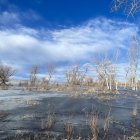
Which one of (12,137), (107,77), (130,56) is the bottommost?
(12,137)

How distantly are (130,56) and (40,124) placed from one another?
169ft

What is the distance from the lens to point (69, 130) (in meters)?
12.6

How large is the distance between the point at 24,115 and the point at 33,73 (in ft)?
158

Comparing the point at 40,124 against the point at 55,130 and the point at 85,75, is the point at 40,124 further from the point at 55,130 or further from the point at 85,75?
the point at 85,75

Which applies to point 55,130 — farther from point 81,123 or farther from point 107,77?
point 107,77

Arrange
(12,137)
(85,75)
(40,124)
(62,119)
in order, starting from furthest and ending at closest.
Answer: (85,75), (62,119), (40,124), (12,137)

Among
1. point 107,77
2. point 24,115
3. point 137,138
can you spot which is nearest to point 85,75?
point 107,77

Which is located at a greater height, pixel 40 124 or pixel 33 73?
pixel 33 73

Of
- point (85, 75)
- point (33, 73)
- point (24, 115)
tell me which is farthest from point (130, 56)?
point (24, 115)

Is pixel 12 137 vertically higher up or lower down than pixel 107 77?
lower down

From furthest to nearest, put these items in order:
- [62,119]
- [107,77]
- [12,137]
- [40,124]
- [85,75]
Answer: [85,75], [107,77], [62,119], [40,124], [12,137]

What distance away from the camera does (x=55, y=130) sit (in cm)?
1312

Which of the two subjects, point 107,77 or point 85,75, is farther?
point 85,75

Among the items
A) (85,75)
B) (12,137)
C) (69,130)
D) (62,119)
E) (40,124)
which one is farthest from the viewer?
(85,75)
